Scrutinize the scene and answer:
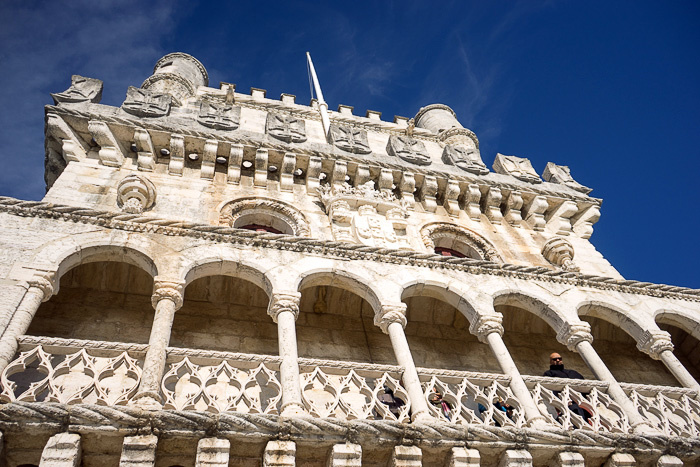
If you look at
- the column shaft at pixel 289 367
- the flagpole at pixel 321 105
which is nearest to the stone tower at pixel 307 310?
the column shaft at pixel 289 367

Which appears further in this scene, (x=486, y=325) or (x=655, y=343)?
(x=655, y=343)

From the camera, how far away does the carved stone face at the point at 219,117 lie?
13.1 metres

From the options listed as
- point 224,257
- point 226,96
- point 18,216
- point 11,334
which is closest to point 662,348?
point 224,257

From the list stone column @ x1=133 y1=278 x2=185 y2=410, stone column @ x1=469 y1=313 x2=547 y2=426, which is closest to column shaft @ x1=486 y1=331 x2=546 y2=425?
stone column @ x1=469 y1=313 x2=547 y2=426

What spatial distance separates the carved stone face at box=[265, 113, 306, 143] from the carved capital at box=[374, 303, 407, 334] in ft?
19.4

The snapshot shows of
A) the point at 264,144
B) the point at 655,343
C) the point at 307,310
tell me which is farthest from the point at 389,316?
the point at 264,144

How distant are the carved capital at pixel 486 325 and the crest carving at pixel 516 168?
22.0ft

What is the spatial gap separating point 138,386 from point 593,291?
8.61 m

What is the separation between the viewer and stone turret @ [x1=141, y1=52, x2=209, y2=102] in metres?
17.4

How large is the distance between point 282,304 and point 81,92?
25.4 ft

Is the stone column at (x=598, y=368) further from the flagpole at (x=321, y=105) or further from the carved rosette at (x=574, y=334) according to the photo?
the flagpole at (x=321, y=105)

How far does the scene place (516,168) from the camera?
15.6m

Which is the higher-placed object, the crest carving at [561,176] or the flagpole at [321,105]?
the flagpole at [321,105]

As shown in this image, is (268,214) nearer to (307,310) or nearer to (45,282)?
(307,310)
